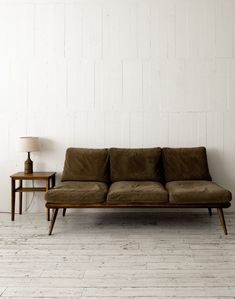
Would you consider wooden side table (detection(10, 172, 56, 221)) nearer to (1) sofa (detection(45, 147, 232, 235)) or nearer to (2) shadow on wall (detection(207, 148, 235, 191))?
(1) sofa (detection(45, 147, 232, 235))

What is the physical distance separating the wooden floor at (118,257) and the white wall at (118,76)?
2.96 ft

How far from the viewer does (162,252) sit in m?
3.19

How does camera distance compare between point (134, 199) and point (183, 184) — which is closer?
point (134, 199)

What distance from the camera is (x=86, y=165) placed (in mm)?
4383

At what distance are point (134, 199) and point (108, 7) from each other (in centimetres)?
237

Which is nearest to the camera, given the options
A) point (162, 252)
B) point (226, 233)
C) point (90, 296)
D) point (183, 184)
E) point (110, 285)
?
point (90, 296)

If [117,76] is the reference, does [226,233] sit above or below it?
below

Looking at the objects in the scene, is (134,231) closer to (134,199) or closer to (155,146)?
(134,199)

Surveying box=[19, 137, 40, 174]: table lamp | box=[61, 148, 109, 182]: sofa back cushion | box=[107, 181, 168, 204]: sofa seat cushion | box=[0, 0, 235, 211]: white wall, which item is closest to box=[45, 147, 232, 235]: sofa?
box=[61, 148, 109, 182]: sofa back cushion

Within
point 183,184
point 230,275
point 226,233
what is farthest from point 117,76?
point 230,275

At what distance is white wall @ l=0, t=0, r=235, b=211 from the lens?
4.59 metres

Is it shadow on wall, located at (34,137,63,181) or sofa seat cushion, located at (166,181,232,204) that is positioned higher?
shadow on wall, located at (34,137,63,181)

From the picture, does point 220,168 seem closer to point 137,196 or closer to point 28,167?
point 137,196

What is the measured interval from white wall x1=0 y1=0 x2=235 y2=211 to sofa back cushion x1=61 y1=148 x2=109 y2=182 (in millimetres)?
244
